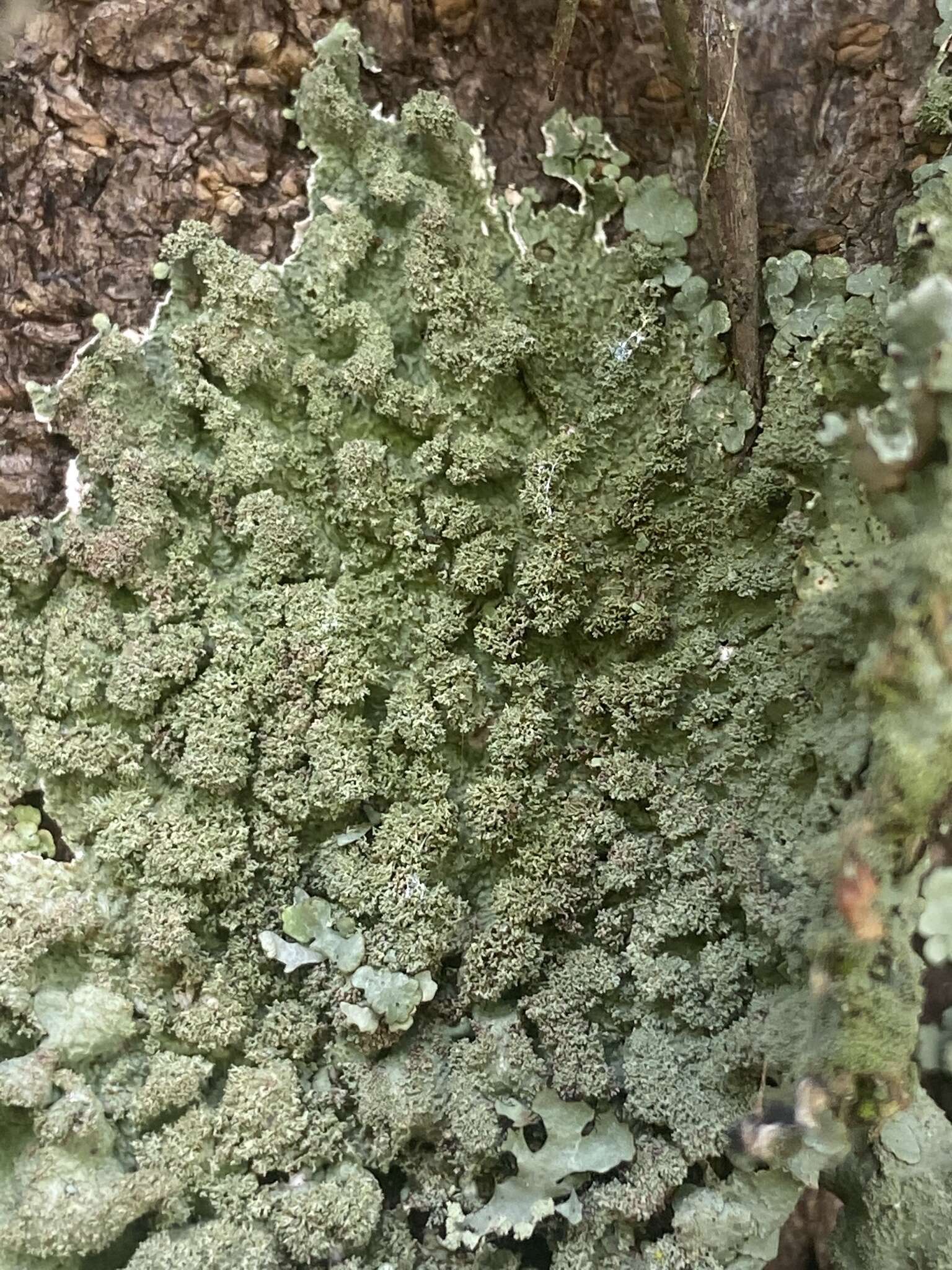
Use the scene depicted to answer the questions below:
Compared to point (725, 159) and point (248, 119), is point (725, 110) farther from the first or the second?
point (248, 119)

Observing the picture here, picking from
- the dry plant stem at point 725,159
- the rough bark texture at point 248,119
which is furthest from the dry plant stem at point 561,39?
the dry plant stem at point 725,159

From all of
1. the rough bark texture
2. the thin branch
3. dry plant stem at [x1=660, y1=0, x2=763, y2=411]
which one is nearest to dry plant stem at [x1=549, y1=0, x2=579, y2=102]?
the rough bark texture

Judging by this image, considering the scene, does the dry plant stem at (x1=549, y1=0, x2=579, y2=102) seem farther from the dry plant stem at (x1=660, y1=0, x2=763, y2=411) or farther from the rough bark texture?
the dry plant stem at (x1=660, y1=0, x2=763, y2=411)

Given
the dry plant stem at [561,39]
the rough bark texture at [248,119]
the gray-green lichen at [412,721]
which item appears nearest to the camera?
the gray-green lichen at [412,721]

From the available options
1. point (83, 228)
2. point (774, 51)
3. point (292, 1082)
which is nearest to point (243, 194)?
point (83, 228)

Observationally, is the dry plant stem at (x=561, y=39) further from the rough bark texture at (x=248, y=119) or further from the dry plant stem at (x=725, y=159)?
the dry plant stem at (x=725, y=159)

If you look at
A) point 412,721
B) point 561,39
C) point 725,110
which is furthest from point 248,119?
point 412,721
